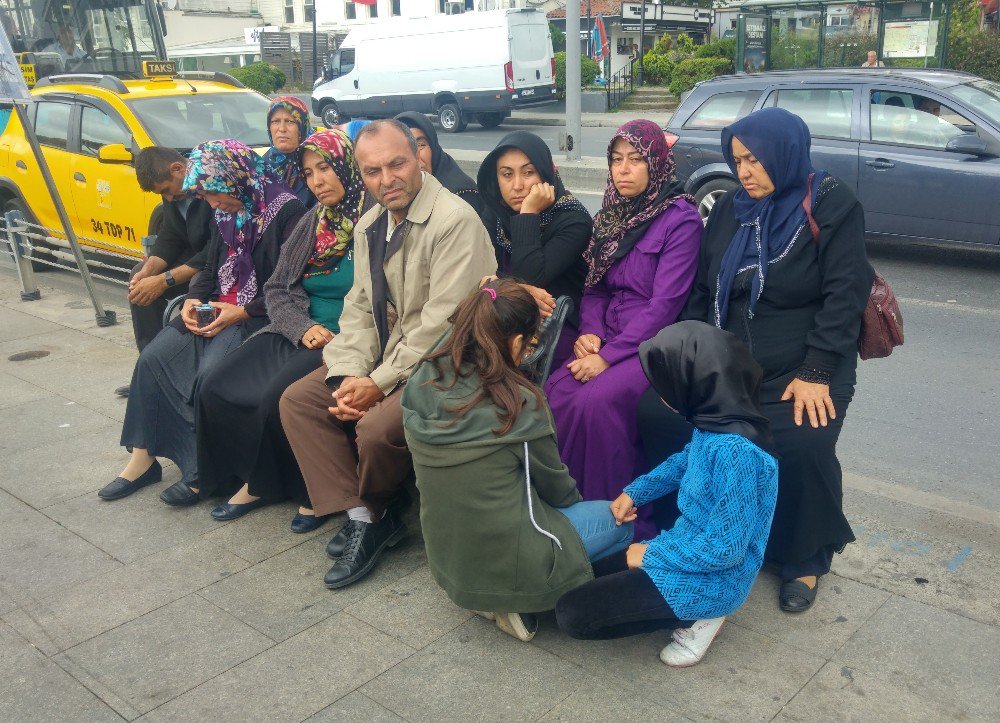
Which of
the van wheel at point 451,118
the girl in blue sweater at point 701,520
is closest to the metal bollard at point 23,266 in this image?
the girl in blue sweater at point 701,520

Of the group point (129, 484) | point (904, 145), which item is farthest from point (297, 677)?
point (904, 145)

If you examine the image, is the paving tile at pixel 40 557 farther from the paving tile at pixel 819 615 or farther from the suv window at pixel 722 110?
the suv window at pixel 722 110

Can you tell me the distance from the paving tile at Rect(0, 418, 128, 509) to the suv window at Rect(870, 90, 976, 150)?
725cm

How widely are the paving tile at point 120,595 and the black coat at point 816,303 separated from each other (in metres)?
2.29

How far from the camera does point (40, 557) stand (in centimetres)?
409

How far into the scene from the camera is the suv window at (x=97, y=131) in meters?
8.61

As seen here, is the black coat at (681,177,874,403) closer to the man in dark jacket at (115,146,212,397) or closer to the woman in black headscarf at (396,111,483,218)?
the woman in black headscarf at (396,111,483,218)

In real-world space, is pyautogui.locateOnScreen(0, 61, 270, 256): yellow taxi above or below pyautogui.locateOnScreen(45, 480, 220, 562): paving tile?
above

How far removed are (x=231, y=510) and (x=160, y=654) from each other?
3.63 feet

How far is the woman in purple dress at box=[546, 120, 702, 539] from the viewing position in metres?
3.73

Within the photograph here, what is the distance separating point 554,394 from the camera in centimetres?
392

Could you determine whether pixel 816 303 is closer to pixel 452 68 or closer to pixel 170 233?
pixel 170 233

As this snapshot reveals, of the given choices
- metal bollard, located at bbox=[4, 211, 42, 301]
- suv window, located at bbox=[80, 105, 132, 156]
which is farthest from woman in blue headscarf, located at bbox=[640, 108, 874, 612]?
Result: metal bollard, located at bbox=[4, 211, 42, 301]

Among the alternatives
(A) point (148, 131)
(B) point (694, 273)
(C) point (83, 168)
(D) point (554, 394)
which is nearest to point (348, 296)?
(D) point (554, 394)
